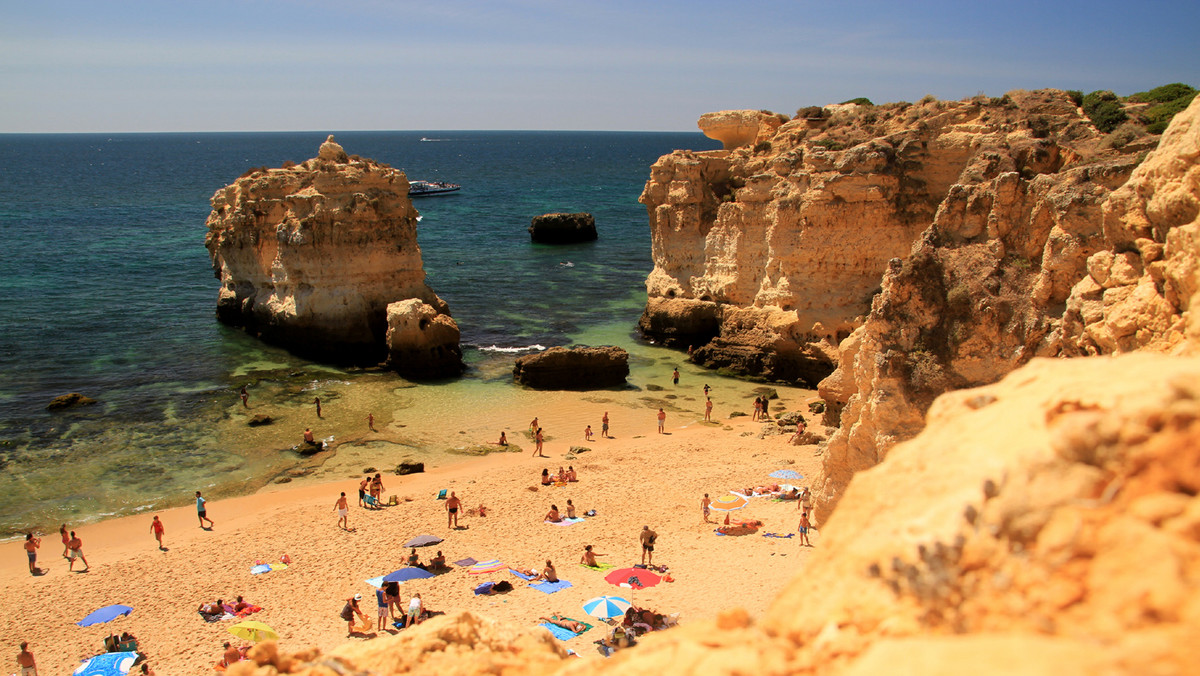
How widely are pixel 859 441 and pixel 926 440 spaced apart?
7010 millimetres

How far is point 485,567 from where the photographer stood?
1516 cm

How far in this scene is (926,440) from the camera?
408 centimetres

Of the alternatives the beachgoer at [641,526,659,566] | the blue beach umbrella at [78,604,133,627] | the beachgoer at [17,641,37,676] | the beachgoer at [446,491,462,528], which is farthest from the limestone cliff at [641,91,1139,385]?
the beachgoer at [17,641,37,676]

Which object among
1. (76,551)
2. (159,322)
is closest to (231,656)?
(76,551)

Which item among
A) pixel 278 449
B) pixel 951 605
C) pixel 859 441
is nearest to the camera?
pixel 951 605

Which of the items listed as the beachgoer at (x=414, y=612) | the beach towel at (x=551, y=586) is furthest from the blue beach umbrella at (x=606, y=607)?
the beachgoer at (x=414, y=612)

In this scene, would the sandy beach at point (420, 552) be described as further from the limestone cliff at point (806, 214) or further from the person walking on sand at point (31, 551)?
the limestone cliff at point (806, 214)

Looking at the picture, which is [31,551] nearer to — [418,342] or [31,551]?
[31,551]

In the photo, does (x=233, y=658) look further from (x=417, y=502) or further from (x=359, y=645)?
(x=359, y=645)

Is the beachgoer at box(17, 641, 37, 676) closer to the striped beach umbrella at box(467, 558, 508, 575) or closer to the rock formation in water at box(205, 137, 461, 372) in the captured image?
the striped beach umbrella at box(467, 558, 508, 575)

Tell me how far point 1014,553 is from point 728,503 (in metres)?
14.8

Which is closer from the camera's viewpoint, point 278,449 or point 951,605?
point 951,605

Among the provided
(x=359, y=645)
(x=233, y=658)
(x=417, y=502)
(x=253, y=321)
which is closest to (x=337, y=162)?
(x=253, y=321)

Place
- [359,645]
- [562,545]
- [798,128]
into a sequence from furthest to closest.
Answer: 1. [798,128]
2. [562,545]
3. [359,645]
